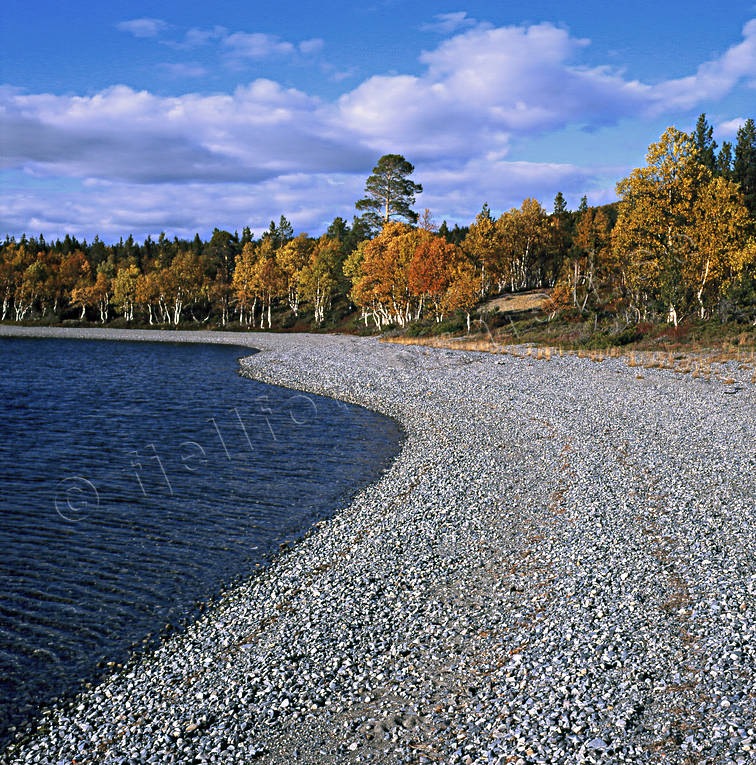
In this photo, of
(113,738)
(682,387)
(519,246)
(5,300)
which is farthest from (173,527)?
(5,300)

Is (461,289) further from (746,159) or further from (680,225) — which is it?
(746,159)

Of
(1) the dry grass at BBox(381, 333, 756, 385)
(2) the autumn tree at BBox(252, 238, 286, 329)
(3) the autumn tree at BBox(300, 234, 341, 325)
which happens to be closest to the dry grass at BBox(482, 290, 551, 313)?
(1) the dry grass at BBox(381, 333, 756, 385)

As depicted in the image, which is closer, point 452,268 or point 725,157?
point 452,268

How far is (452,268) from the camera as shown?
72875 millimetres

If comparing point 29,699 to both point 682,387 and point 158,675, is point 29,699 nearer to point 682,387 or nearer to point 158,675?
point 158,675

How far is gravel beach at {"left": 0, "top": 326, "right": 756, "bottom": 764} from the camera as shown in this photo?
305 inches

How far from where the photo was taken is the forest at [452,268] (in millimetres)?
53594

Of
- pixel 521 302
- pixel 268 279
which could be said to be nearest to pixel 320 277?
pixel 268 279

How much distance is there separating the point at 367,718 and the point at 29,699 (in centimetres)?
572

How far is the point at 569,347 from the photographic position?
5391 centimetres

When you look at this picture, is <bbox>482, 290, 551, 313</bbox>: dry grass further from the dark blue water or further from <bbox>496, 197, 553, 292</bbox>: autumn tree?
the dark blue water

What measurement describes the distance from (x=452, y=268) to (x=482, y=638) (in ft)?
216

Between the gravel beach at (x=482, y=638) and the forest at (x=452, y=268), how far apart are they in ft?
126

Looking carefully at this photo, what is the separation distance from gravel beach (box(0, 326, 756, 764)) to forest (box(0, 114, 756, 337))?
3844cm
